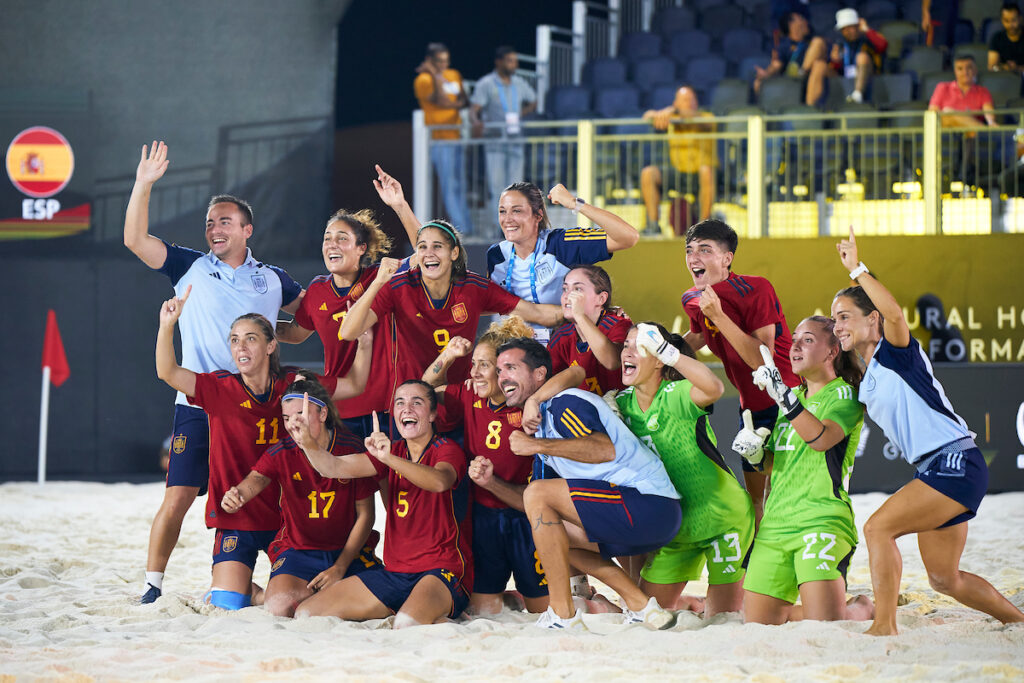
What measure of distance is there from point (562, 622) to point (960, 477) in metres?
1.75

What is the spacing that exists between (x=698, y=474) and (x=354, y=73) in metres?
9.29

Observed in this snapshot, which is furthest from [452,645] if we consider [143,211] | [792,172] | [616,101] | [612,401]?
[616,101]

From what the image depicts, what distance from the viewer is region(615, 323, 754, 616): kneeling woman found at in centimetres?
502

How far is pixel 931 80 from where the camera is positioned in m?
11.8

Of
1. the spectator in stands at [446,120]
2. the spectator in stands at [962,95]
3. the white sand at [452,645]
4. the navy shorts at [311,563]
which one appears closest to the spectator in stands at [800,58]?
the spectator in stands at [962,95]

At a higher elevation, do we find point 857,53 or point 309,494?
point 857,53

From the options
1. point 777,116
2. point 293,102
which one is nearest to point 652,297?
point 777,116

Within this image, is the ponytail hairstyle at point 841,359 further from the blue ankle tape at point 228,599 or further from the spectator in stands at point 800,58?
the spectator in stands at point 800,58

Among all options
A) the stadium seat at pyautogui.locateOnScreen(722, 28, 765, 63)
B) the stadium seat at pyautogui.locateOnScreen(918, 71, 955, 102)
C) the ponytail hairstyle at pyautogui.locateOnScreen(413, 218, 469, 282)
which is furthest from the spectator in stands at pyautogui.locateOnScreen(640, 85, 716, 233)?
the ponytail hairstyle at pyautogui.locateOnScreen(413, 218, 469, 282)

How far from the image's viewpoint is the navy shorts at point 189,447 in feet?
18.9

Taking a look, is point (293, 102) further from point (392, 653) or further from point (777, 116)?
point (392, 653)

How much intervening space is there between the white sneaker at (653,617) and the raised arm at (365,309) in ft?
6.09

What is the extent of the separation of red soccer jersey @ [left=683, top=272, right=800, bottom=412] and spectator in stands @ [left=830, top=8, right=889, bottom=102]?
6949mm

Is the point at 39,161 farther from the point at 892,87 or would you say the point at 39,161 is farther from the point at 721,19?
the point at 892,87
